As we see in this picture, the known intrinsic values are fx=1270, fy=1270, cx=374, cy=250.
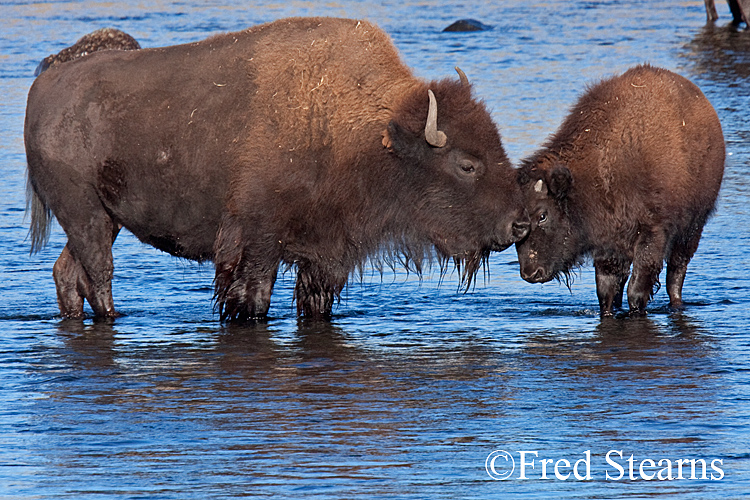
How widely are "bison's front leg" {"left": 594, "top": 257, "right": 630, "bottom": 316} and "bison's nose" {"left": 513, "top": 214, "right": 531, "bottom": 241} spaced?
3.54ft

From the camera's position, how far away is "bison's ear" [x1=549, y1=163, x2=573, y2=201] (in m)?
9.23

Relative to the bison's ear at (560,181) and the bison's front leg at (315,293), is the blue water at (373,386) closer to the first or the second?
the bison's front leg at (315,293)

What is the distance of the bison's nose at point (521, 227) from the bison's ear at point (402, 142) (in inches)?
31.8

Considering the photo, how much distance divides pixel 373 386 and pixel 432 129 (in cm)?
191

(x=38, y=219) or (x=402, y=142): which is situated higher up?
(x=402, y=142)

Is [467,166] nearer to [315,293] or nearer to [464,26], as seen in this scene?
[315,293]

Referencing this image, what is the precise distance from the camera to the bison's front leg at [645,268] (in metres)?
9.31

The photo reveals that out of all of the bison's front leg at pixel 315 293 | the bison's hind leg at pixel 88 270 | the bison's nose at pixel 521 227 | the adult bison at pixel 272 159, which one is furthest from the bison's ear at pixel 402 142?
the bison's hind leg at pixel 88 270

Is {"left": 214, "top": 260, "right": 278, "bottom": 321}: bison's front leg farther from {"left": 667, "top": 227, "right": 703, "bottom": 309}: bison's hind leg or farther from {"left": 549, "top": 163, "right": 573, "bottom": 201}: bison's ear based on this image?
{"left": 667, "top": 227, "right": 703, "bottom": 309}: bison's hind leg

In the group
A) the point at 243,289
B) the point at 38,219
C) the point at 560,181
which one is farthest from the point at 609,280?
the point at 38,219

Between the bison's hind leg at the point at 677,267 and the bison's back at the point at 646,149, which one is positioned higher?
the bison's back at the point at 646,149

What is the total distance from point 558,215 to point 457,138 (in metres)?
1.36

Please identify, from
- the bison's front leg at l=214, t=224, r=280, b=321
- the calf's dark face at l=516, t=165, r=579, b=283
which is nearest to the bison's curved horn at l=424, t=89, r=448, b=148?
the calf's dark face at l=516, t=165, r=579, b=283

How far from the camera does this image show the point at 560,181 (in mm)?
9289
